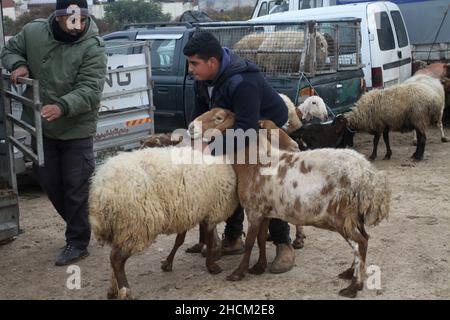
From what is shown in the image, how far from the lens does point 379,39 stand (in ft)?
34.1

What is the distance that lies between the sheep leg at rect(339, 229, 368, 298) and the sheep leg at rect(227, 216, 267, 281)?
0.75 m

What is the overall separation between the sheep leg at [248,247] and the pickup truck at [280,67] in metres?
3.79

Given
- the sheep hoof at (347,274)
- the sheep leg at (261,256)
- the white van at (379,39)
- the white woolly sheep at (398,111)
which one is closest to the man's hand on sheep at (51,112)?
the sheep leg at (261,256)

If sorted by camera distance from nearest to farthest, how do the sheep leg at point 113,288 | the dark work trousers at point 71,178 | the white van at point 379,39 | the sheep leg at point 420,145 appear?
the sheep leg at point 113,288 → the dark work trousers at point 71,178 → the sheep leg at point 420,145 → the white van at point 379,39

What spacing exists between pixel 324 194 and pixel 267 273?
3.23 ft

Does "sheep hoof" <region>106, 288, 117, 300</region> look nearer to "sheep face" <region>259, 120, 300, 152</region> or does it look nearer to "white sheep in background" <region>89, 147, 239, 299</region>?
"white sheep in background" <region>89, 147, 239, 299</region>

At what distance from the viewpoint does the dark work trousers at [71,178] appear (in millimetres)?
5055

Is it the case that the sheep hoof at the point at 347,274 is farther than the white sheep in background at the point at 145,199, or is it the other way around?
the sheep hoof at the point at 347,274

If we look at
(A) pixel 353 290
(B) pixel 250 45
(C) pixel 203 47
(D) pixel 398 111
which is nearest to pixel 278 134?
(C) pixel 203 47

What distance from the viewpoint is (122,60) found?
7508 millimetres

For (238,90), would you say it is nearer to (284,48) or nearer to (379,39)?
(284,48)

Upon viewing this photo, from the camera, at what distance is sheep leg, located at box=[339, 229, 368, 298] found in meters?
4.12

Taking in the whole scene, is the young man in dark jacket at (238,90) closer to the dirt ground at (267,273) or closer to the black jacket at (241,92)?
the black jacket at (241,92)
